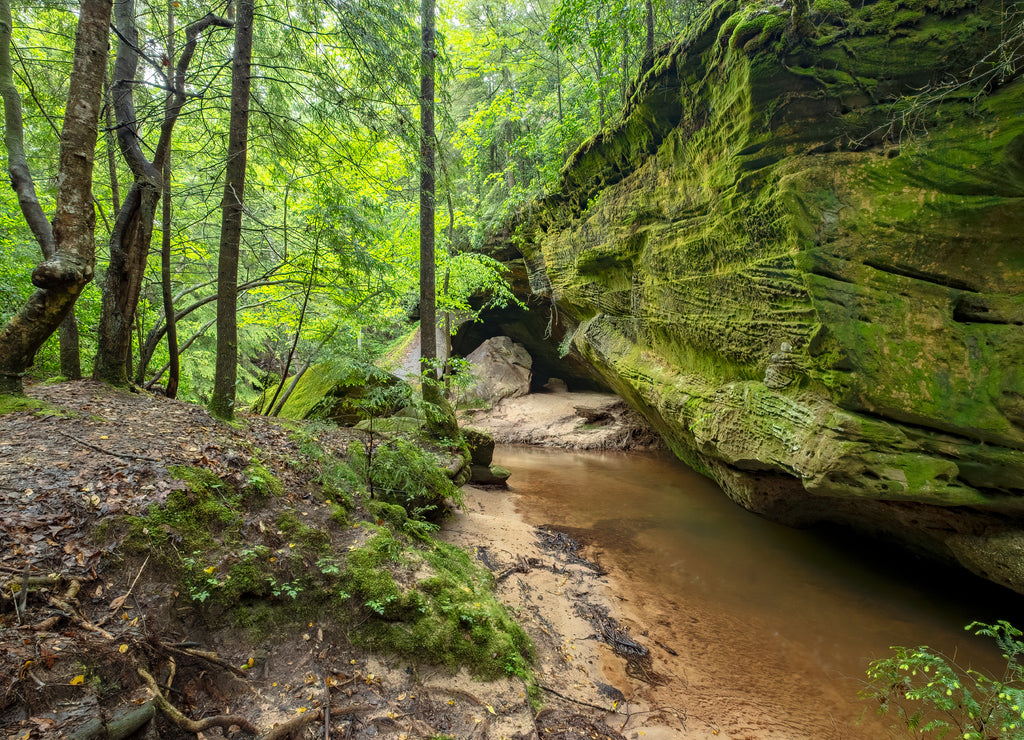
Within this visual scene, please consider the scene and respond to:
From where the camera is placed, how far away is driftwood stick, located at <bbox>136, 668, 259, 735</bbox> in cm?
214

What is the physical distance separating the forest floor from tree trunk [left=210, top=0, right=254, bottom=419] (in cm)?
125

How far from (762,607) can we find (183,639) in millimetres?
6183

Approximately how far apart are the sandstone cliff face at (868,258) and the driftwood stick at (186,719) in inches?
246

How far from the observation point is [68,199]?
4176 millimetres

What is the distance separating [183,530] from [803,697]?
5.54 metres

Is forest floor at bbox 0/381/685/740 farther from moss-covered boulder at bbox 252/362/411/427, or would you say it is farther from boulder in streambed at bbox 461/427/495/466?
boulder in streambed at bbox 461/427/495/466

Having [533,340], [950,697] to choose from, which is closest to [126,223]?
[950,697]

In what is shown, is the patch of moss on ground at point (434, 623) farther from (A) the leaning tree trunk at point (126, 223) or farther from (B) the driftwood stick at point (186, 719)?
(A) the leaning tree trunk at point (126, 223)

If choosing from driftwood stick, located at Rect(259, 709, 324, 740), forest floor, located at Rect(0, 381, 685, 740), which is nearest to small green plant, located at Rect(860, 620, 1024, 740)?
forest floor, located at Rect(0, 381, 685, 740)

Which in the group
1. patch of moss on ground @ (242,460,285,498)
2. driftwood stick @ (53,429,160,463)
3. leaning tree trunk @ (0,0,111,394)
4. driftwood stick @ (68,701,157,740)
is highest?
leaning tree trunk @ (0,0,111,394)

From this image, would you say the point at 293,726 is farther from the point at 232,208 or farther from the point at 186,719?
the point at 232,208

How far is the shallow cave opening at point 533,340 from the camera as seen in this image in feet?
66.6

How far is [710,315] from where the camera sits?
7.68 metres

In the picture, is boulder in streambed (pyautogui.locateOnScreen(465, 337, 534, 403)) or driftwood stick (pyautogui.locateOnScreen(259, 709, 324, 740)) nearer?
driftwood stick (pyautogui.locateOnScreen(259, 709, 324, 740))
